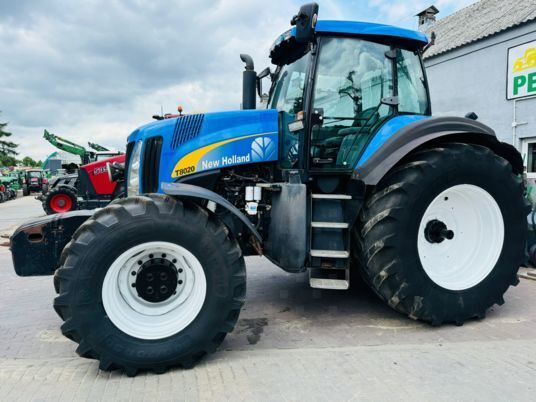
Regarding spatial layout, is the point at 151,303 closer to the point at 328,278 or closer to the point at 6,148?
the point at 328,278

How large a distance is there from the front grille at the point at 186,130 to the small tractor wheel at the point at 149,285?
0.84m

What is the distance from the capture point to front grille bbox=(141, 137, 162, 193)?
12.6 ft

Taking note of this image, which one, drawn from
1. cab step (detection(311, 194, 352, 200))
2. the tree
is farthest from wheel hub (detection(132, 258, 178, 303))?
the tree

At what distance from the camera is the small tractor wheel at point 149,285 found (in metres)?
2.87

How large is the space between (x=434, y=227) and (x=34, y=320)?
3928 millimetres

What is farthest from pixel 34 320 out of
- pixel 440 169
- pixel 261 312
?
pixel 440 169

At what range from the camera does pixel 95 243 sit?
2.87 meters

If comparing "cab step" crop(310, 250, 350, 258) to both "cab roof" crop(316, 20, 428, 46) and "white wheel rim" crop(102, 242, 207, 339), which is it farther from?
"cab roof" crop(316, 20, 428, 46)

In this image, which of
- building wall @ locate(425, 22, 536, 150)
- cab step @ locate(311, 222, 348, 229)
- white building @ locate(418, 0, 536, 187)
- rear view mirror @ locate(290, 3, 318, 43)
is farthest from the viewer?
building wall @ locate(425, 22, 536, 150)

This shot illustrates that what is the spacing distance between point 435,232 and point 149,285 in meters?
2.54

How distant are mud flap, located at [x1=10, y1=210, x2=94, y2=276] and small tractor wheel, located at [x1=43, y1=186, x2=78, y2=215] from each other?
1003 centimetres

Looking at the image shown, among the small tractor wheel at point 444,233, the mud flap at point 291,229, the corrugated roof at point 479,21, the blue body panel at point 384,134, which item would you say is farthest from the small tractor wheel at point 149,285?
the corrugated roof at point 479,21

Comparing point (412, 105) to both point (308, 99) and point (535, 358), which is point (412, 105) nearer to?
point (308, 99)

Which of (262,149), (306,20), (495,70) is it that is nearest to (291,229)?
(262,149)
